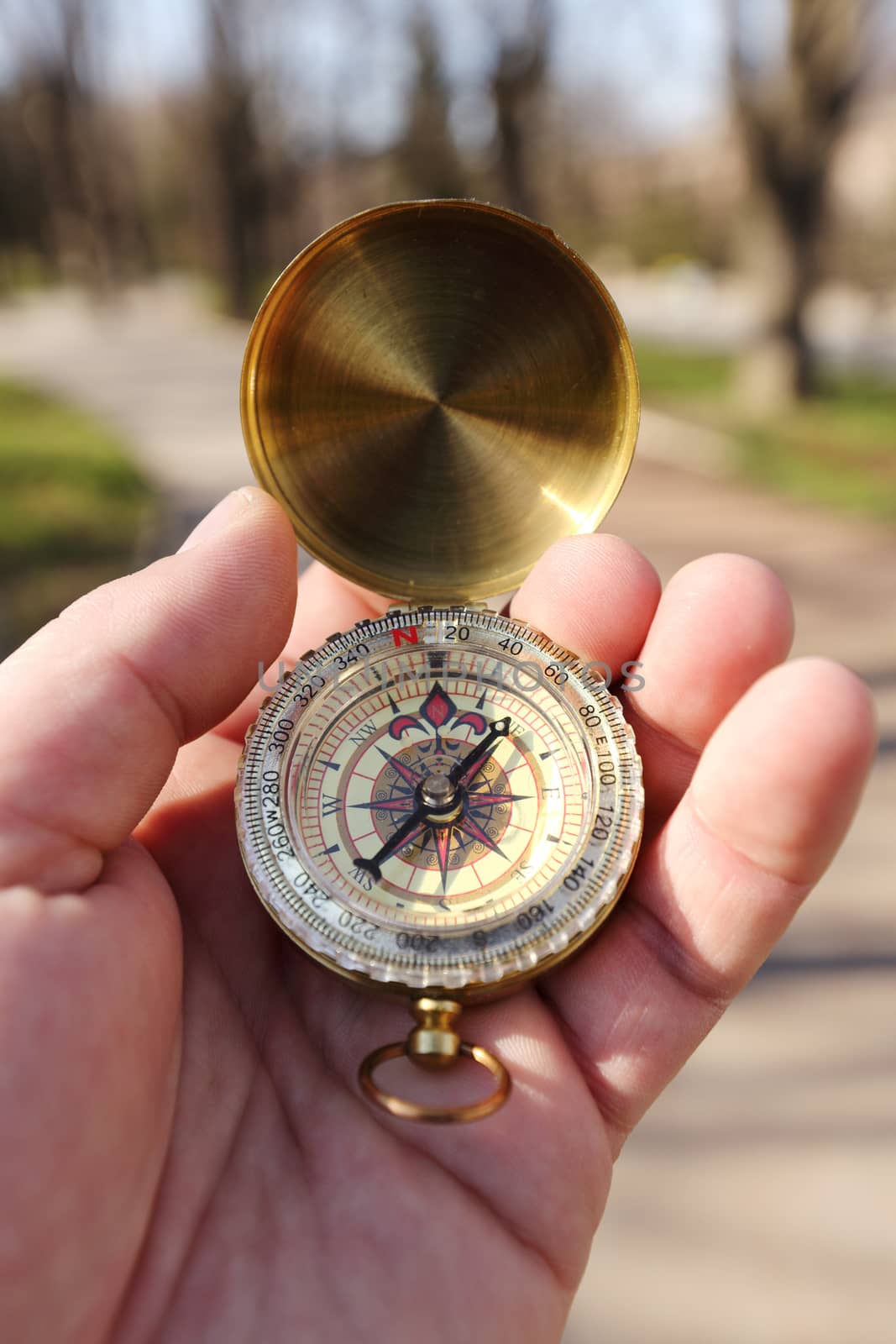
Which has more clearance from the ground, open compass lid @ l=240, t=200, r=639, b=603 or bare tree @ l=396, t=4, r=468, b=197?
open compass lid @ l=240, t=200, r=639, b=603

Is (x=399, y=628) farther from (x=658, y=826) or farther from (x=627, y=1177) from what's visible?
(x=627, y=1177)

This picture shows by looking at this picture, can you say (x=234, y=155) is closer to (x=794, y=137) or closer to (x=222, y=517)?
(x=794, y=137)

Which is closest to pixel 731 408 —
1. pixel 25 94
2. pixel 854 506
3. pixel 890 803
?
pixel 854 506

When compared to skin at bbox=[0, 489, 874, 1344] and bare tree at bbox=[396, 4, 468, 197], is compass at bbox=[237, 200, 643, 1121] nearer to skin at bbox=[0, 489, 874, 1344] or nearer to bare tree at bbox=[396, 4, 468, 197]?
skin at bbox=[0, 489, 874, 1344]

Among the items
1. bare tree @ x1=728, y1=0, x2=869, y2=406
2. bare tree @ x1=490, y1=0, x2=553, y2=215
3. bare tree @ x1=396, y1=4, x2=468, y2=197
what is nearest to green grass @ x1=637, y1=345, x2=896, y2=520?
bare tree @ x1=728, y1=0, x2=869, y2=406

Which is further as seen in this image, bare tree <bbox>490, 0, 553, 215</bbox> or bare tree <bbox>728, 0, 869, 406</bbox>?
bare tree <bbox>490, 0, 553, 215</bbox>

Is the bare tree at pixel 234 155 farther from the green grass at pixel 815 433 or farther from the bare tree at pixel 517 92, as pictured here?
the green grass at pixel 815 433

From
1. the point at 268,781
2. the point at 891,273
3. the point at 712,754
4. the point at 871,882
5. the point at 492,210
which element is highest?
the point at 492,210
